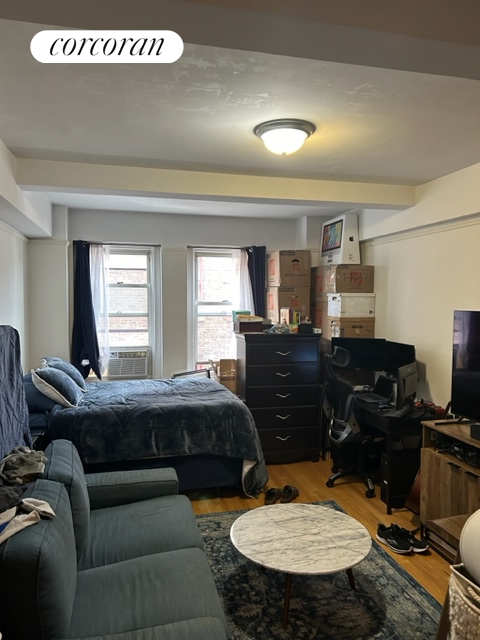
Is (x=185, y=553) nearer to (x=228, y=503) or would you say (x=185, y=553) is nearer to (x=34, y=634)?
(x=34, y=634)

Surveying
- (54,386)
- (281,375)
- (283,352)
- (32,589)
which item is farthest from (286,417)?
(32,589)

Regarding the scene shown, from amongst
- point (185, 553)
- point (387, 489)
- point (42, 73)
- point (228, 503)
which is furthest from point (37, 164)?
point (387, 489)

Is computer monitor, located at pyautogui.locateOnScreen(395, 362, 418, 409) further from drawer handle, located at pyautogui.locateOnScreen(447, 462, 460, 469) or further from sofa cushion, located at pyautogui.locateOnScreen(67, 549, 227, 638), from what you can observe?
sofa cushion, located at pyautogui.locateOnScreen(67, 549, 227, 638)

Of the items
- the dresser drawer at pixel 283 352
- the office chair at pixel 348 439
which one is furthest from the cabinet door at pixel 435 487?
the dresser drawer at pixel 283 352

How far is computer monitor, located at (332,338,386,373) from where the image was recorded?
398 cm

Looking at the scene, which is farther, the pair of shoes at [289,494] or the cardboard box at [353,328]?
the cardboard box at [353,328]

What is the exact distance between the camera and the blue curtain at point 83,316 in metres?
4.77

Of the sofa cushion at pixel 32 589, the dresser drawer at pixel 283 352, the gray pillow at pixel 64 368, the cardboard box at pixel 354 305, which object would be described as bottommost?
the sofa cushion at pixel 32 589

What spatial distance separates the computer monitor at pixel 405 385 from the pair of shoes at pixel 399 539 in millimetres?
884

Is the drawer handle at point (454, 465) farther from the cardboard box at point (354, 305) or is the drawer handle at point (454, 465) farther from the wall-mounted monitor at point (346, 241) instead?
the wall-mounted monitor at point (346, 241)

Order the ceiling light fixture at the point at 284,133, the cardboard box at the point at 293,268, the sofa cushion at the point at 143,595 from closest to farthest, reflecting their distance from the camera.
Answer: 1. the sofa cushion at the point at 143,595
2. the ceiling light fixture at the point at 284,133
3. the cardboard box at the point at 293,268

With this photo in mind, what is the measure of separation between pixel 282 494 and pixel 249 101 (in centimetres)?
276

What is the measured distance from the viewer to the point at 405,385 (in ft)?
10.9

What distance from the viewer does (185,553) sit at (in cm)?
190
